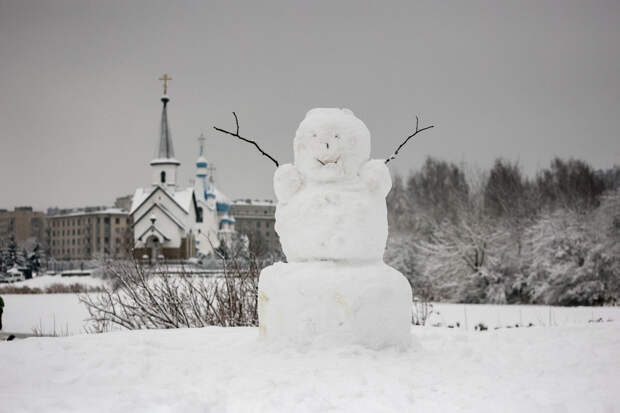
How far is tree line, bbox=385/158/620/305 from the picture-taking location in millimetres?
21234

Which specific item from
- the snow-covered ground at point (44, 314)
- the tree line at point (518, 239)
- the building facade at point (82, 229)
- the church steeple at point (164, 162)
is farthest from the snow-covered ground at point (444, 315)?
the building facade at point (82, 229)

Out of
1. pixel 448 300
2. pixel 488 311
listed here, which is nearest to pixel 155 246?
pixel 448 300

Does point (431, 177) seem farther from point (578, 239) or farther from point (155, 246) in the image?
point (155, 246)

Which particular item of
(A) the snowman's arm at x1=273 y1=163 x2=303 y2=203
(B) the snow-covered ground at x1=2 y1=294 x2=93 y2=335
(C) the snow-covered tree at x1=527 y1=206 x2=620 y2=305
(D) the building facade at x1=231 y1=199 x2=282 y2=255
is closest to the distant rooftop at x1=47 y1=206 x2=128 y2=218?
(D) the building facade at x1=231 y1=199 x2=282 y2=255

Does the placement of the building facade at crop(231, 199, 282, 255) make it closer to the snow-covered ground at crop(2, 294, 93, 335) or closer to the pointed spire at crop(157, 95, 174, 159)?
the pointed spire at crop(157, 95, 174, 159)

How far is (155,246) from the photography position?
155 feet

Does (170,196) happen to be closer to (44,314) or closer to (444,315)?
(44,314)

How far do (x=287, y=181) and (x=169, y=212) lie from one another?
4315 cm

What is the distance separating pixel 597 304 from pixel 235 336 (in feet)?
61.3

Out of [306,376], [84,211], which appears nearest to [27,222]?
[84,211]

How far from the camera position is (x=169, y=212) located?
4772 centimetres

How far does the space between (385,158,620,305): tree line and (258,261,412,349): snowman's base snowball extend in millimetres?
13103

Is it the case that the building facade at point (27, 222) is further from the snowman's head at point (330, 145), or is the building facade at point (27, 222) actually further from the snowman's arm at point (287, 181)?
the snowman's head at point (330, 145)

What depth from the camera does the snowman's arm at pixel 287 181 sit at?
6137 mm
